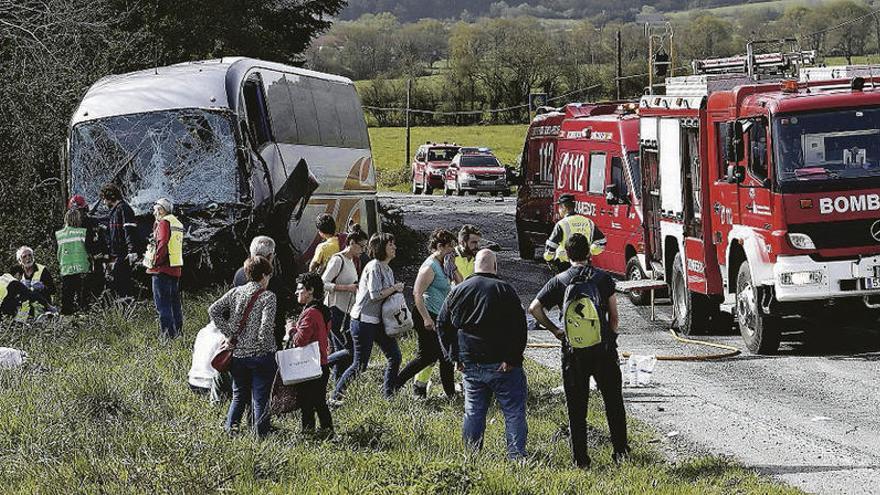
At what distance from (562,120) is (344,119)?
3.88 metres

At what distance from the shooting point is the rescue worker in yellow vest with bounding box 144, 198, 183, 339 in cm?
1625

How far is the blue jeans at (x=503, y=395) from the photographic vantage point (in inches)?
389

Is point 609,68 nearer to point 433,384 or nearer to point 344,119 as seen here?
point 344,119

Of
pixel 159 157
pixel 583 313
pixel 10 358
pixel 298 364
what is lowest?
pixel 10 358

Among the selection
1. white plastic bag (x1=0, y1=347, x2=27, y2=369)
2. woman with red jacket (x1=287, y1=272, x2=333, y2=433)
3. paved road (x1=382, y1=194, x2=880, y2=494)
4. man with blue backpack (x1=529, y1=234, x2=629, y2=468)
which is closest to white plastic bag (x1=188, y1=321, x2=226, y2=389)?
woman with red jacket (x1=287, y1=272, x2=333, y2=433)

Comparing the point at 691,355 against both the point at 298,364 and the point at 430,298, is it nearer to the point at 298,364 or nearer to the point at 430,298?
the point at 430,298

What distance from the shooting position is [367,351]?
1278 cm

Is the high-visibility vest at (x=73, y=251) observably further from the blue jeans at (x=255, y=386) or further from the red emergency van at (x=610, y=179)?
the blue jeans at (x=255, y=386)

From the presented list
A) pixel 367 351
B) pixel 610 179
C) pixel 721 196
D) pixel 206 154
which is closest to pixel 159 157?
pixel 206 154

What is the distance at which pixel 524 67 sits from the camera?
96.4 meters

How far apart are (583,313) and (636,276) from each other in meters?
11.4

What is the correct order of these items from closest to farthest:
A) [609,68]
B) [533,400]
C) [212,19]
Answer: [533,400]
[212,19]
[609,68]

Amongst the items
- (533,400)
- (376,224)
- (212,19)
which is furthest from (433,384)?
(212,19)

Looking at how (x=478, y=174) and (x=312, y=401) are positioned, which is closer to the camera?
(x=312, y=401)
